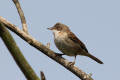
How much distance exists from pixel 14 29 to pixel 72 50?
389 centimetres

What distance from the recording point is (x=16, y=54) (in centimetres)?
154

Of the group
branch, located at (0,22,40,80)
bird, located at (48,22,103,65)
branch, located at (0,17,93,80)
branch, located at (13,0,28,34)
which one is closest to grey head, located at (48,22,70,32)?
bird, located at (48,22,103,65)

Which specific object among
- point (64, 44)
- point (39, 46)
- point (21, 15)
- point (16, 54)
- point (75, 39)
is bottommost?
point (75, 39)

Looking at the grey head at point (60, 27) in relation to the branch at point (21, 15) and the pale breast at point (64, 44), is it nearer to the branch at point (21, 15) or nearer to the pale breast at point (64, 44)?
the pale breast at point (64, 44)

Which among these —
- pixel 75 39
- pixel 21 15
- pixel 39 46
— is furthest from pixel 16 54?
pixel 75 39

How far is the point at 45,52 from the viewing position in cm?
297

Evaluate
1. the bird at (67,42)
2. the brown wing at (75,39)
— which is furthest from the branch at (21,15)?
Result: the brown wing at (75,39)

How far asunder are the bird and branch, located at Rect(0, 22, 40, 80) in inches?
186

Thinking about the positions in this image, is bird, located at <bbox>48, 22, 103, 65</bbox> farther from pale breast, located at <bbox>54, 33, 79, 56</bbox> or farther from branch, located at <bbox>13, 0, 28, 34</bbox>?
branch, located at <bbox>13, 0, 28, 34</bbox>

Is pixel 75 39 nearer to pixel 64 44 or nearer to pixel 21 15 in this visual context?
pixel 64 44

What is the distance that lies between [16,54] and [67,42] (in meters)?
5.10

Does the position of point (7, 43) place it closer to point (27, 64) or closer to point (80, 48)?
point (27, 64)

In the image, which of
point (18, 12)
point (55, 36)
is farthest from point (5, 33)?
point (55, 36)

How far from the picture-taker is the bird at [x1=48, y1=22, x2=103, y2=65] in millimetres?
6387
